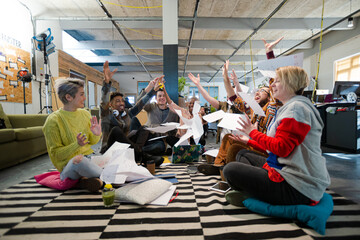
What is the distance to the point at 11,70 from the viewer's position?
397cm

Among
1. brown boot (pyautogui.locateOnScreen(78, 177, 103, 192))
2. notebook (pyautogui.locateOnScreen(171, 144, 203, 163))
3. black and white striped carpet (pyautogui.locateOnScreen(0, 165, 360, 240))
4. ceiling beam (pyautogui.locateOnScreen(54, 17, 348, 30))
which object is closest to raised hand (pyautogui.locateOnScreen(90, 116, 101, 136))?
brown boot (pyautogui.locateOnScreen(78, 177, 103, 192))

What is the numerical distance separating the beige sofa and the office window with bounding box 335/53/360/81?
8.26 m

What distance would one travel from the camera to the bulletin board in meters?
3.74

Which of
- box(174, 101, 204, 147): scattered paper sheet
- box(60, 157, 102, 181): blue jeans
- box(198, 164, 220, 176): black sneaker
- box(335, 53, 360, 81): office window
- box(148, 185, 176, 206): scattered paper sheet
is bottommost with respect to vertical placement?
box(148, 185, 176, 206): scattered paper sheet

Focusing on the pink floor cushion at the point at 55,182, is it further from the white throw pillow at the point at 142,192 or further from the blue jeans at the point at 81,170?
the white throw pillow at the point at 142,192

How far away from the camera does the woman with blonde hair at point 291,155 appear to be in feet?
3.36

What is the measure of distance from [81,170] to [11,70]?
3.85 metres

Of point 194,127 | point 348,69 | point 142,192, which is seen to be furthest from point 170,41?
point 348,69

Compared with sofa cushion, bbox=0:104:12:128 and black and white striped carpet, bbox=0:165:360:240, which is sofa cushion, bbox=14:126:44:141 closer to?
sofa cushion, bbox=0:104:12:128

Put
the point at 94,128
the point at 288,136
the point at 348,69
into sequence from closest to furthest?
the point at 288,136
the point at 94,128
the point at 348,69

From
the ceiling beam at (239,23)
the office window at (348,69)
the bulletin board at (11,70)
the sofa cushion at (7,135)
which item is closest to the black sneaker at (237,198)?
the sofa cushion at (7,135)

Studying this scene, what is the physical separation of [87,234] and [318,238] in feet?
3.73

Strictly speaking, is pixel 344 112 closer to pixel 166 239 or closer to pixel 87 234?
pixel 166 239

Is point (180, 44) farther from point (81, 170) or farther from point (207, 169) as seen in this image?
point (81, 170)
